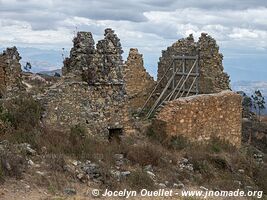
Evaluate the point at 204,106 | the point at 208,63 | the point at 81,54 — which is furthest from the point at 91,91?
the point at 208,63

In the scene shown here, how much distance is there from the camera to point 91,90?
16.2 meters

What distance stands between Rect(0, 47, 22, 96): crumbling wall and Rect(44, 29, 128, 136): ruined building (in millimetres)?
4137

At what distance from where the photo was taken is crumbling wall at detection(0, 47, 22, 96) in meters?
20.0

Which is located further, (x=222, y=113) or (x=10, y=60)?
(x=10, y=60)

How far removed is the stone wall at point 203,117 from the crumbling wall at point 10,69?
21.9ft

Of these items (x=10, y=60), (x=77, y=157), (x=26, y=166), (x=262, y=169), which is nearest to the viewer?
(x=26, y=166)

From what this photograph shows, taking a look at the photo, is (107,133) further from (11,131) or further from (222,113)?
(222,113)

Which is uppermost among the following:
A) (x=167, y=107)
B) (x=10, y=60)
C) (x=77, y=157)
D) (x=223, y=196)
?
(x=10, y=60)

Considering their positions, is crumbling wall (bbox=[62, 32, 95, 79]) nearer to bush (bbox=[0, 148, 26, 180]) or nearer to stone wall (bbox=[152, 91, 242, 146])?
stone wall (bbox=[152, 91, 242, 146])

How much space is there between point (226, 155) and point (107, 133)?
437cm

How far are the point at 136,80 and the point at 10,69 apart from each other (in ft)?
22.0

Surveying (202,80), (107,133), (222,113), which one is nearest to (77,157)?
(107,133)

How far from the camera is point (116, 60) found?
1675 cm

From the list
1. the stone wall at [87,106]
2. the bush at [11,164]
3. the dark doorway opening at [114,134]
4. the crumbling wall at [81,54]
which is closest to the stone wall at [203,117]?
the dark doorway opening at [114,134]
